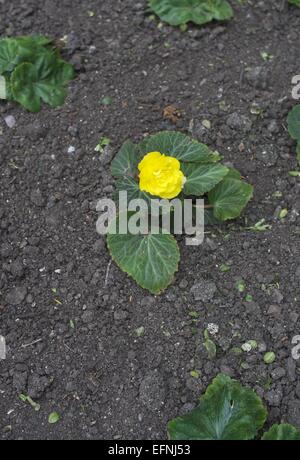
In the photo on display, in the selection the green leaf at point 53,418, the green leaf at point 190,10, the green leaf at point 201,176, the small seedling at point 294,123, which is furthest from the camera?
the green leaf at point 190,10

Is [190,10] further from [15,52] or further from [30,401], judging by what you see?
[30,401]

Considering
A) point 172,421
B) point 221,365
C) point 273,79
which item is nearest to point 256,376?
point 221,365

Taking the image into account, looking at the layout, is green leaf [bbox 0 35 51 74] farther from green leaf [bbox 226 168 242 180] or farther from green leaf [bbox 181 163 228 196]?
green leaf [bbox 226 168 242 180]

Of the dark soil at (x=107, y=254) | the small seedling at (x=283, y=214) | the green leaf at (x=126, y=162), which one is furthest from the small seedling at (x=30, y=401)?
the small seedling at (x=283, y=214)

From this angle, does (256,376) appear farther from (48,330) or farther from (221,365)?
(48,330)

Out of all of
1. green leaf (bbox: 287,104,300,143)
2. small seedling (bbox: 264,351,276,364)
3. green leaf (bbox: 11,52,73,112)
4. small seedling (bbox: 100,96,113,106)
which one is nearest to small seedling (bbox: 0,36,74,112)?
green leaf (bbox: 11,52,73,112)

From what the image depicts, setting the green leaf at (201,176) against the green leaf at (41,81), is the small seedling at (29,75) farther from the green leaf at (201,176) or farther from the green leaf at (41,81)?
the green leaf at (201,176)

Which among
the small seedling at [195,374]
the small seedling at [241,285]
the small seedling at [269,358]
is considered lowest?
the small seedling at [195,374]
